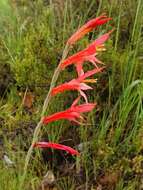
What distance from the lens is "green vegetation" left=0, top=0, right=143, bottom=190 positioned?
2.96 metres

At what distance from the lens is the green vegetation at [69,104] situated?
2961 millimetres

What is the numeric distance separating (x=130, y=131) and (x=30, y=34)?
1174 millimetres

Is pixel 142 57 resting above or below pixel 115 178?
above

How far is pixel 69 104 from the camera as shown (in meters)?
3.37

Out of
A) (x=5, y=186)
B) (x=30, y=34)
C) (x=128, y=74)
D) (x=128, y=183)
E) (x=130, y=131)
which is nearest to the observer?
(x=5, y=186)

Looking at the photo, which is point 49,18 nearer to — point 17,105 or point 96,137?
point 17,105

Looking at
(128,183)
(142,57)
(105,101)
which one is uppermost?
(142,57)

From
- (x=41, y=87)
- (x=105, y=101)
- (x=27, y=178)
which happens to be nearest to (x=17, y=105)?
(x=41, y=87)

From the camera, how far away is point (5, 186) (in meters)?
2.67

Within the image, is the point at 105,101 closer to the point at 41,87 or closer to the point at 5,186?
the point at 41,87

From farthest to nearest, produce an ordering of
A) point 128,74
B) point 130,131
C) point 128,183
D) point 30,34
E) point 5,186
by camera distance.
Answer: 1. point 30,34
2. point 128,74
3. point 130,131
4. point 128,183
5. point 5,186

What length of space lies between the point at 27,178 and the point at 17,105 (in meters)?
0.81

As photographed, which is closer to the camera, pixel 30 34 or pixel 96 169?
pixel 96 169

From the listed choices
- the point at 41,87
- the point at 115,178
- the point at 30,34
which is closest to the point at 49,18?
Answer: the point at 30,34
